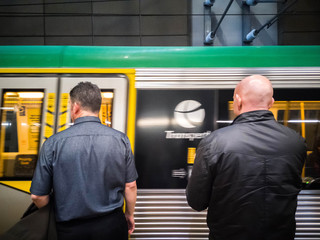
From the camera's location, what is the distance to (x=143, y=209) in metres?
2.49

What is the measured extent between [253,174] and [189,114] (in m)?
1.34

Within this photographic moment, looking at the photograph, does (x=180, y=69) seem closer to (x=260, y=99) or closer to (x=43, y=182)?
(x=260, y=99)

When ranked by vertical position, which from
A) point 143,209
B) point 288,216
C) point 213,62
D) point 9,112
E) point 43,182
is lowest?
point 143,209

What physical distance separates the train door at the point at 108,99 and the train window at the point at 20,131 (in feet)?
0.89

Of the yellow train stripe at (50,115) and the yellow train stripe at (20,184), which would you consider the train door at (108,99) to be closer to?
the yellow train stripe at (50,115)

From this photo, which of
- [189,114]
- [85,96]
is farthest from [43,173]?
[189,114]

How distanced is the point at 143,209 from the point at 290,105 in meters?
2.08

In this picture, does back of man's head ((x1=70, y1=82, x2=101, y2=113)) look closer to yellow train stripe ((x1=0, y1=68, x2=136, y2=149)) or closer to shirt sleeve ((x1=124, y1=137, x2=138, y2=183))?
shirt sleeve ((x1=124, y1=137, x2=138, y2=183))

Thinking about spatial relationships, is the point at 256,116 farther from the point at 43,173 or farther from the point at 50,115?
the point at 50,115

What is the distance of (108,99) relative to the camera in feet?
8.46

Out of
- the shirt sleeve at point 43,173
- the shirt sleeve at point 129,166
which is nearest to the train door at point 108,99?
the shirt sleeve at point 129,166

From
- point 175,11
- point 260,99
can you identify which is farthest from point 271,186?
point 175,11

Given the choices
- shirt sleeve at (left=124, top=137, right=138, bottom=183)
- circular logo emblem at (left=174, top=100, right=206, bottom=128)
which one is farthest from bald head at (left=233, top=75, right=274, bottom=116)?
circular logo emblem at (left=174, top=100, right=206, bottom=128)

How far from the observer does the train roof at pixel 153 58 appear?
2.64m
